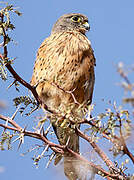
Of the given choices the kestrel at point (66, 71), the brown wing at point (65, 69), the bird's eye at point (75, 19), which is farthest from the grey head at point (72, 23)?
the brown wing at point (65, 69)

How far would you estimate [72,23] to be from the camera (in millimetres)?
5785

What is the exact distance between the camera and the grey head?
222 inches

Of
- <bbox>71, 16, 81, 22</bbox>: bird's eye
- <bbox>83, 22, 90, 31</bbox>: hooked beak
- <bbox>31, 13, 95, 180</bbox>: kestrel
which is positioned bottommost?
<bbox>31, 13, 95, 180</bbox>: kestrel

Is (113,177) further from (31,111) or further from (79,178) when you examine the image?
(31,111)

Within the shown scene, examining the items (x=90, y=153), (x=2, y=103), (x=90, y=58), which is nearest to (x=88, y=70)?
(x=90, y=58)

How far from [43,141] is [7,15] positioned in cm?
94

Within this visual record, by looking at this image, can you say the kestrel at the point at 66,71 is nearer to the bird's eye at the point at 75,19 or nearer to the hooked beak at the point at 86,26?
the hooked beak at the point at 86,26

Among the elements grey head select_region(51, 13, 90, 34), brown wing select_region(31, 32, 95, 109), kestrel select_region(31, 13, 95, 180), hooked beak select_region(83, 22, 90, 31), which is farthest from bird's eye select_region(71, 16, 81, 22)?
brown wing select_region(31, 32, 95, 109)

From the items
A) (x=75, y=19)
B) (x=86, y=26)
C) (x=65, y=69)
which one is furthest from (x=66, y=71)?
(x=75, y=19)

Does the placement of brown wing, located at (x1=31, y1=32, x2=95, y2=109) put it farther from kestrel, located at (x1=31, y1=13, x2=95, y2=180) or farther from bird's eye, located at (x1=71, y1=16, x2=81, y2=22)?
bird's eye, located at (x1=71, y1=16, x2=81, y2=22)

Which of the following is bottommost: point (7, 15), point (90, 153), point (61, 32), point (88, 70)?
point (90, 153)

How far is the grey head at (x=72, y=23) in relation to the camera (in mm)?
5636

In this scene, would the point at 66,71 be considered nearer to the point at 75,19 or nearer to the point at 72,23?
the point at 72,23

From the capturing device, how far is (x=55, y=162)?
3.45m
